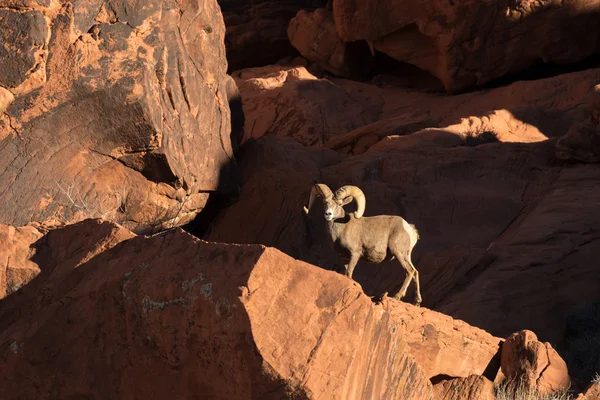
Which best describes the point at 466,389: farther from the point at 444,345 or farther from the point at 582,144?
the point at 582,144

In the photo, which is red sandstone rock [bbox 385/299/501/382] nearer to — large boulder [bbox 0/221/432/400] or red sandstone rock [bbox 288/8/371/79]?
large boulder [bbox 0/221/432/400]

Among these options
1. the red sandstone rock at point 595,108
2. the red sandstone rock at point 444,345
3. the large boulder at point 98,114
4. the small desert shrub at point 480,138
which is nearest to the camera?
the red sandstone rock at point 444,345

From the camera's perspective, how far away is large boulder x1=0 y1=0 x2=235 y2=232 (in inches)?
436

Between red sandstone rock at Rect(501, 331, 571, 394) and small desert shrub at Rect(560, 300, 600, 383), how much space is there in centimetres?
54

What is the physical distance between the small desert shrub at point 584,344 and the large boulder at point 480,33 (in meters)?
11.2

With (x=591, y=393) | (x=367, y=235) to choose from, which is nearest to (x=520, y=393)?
(x=591, y=393)

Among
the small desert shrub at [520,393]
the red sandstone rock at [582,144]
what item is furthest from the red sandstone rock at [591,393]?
the red sandstone rock at [582,144]

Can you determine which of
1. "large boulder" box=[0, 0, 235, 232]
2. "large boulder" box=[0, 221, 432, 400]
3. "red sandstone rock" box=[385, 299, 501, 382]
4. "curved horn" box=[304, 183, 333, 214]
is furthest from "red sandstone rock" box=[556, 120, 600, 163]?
"large boulder" box=[0, 221, 432, 400]

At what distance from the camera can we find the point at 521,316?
11.3 m

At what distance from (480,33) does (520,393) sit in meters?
14.9

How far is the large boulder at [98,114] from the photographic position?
36.3 feet

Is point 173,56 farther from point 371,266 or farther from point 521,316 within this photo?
point 521,316

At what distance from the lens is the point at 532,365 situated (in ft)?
26.1

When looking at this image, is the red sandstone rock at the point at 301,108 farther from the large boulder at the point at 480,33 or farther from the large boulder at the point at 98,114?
the large boulder at the point at 98,114
